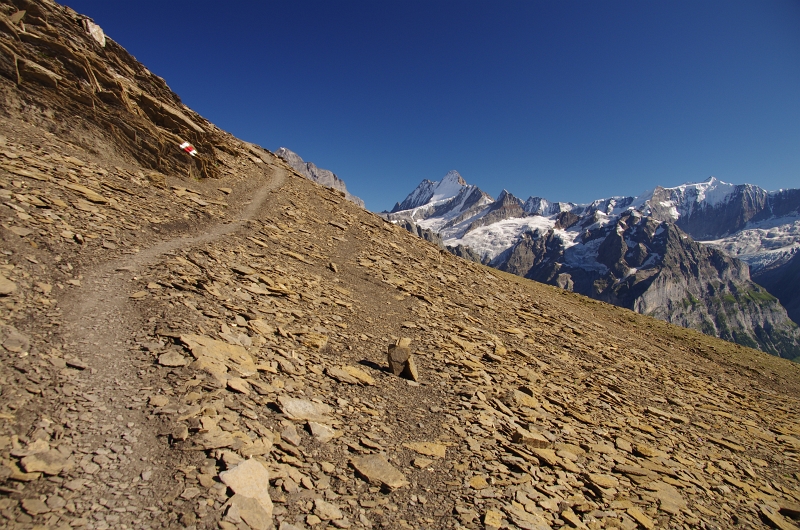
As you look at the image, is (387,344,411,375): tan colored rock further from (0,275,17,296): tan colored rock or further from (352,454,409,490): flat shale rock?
(0,275,17,296): tan colored rock

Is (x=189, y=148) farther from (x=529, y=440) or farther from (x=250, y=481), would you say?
(x=529, y=440)

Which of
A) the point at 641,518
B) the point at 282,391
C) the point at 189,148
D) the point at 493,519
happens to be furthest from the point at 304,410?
the point at 189,148

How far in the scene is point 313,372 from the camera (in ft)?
39.2

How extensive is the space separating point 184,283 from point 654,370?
85.5 ft

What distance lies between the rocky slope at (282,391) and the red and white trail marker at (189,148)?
7.47 feet

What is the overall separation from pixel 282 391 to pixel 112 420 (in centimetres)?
385

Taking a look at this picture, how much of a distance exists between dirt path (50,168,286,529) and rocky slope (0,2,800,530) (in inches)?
1.7

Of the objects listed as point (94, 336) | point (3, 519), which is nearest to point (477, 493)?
point (3, 519)

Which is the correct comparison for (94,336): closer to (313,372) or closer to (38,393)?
(38,393)

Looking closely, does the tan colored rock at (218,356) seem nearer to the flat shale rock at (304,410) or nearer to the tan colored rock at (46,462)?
the flat shale rock at (304,410)

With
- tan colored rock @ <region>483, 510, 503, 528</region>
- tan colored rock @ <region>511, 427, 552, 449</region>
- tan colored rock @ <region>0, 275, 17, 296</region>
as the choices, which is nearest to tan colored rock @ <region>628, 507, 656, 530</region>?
tan colored rock @ <region>511, 427, 552, 449</region>

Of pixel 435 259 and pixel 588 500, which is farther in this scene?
pixel 435 259

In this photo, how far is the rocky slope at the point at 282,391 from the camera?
23.2 ft

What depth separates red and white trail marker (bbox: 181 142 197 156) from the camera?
27.8 meters
